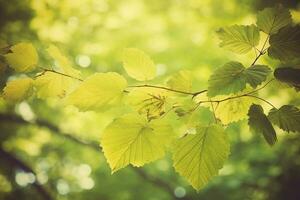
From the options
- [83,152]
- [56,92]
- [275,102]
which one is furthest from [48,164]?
[56,92]

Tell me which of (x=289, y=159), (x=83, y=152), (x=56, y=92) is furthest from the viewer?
(x=83, y=152)

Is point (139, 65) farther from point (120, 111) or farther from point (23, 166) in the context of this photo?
point (23, 166)

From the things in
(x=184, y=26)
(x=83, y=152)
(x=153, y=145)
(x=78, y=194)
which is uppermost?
(x=153, y=145)

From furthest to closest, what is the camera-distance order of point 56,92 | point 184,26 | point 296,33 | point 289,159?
point 289,159, point 184,26, point 56,92, point 296,33

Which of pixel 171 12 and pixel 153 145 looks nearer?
pixel 153 145

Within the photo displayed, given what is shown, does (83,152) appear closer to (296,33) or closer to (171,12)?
(171,12)

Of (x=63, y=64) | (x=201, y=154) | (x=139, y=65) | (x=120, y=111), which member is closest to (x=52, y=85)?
(x=63, y=64)
